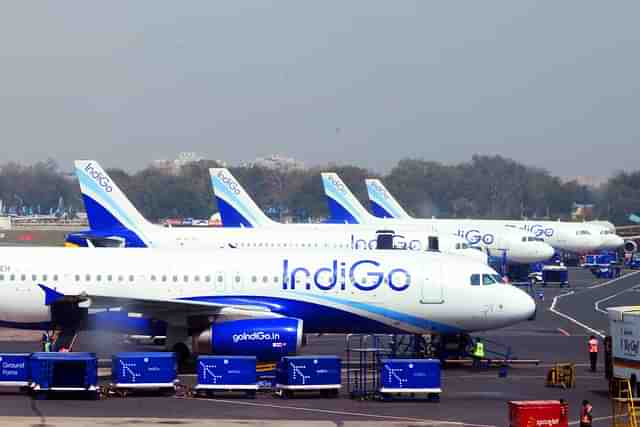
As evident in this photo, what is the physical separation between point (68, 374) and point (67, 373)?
0.12 feet

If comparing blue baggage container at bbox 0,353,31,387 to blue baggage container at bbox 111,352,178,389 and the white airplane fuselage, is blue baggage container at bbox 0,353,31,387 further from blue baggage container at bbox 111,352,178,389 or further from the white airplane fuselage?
the white airplane fuselage

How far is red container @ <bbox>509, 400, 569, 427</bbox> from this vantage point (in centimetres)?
2367

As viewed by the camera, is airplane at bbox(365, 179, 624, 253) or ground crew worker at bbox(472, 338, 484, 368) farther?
airplane at bbox(365, 179, 624, 253)

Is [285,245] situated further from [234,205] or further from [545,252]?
[545,252]

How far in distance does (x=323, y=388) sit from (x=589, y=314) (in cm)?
3019

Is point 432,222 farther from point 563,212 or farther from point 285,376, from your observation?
point 563,212

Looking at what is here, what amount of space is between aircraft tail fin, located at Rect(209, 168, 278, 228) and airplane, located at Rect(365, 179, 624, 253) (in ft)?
72.9

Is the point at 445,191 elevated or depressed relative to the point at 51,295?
elevated

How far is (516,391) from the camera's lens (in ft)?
105

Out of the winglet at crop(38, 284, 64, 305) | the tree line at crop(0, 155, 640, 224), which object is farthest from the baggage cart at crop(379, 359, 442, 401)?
the tree line at crop(0, 155, 640, 224)

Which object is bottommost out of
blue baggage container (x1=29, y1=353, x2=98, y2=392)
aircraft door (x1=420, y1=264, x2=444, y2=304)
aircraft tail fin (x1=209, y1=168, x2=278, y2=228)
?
blue baggage container (x1=29, y1=353, x2=98, y2=392)

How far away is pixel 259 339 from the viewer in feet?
111

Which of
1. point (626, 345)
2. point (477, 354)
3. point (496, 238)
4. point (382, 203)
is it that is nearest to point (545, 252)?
point (496, 238)

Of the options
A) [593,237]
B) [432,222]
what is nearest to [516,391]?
[432,222]
